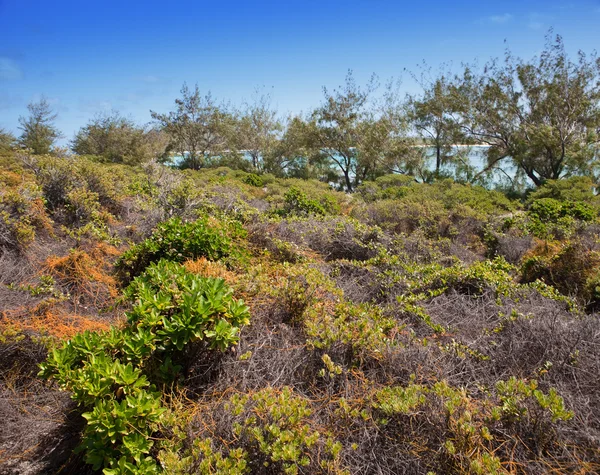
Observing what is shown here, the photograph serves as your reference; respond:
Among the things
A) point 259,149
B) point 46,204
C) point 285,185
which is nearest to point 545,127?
point 285,185

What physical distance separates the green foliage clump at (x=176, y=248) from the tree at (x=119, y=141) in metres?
18.0

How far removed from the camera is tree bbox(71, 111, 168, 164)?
21609 mm

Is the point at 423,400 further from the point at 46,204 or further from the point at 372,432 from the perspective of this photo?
the point at 46,204

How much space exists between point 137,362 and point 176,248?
92.2 inches

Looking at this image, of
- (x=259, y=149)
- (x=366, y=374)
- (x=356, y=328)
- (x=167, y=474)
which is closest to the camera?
(x=167, y=474)

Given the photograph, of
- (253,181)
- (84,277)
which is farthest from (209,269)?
(253,181)

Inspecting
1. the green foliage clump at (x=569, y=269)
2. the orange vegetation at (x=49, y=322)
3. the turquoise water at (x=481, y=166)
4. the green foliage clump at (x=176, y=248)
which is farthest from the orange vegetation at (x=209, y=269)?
the turquoise water at (x=481, y=166)

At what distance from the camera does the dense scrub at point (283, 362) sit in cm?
208

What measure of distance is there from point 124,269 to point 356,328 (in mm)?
3440

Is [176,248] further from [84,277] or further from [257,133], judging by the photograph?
[257,133]

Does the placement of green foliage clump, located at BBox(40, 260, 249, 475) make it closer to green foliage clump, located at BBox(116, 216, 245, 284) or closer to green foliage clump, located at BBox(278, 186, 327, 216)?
green foliage clump, located at BBox(116, 216, 245, 284)

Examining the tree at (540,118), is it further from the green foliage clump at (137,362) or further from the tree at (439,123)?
the green foliage clump at (137,362)

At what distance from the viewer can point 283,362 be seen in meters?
2.89

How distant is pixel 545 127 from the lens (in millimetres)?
15234
